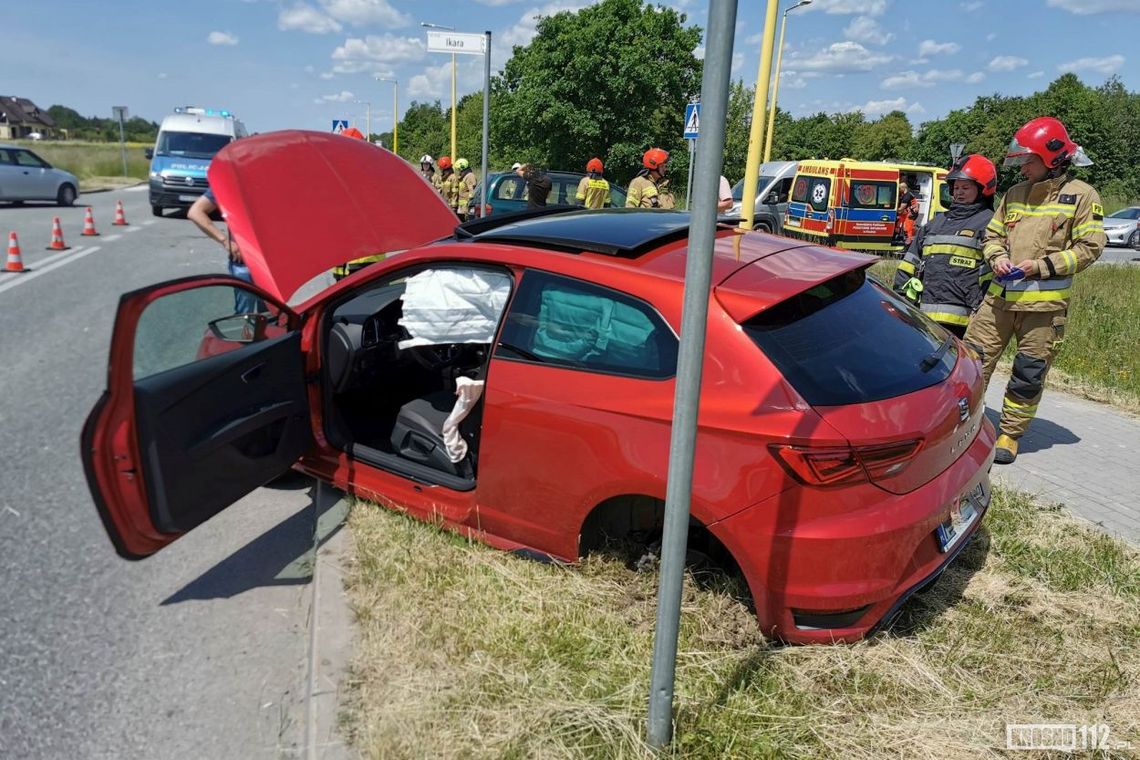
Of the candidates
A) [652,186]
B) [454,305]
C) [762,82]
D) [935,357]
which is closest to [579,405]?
[454,305]

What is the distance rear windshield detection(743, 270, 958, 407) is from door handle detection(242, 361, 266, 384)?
2.16 meters

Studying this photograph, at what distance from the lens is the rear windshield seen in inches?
105

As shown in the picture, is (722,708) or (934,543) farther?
(934,543)

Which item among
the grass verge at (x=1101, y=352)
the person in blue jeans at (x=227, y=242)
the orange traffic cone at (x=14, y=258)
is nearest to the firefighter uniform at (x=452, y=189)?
the orange traffic cone at (x=14, y=258)

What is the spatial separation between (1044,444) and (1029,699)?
11.2 feet

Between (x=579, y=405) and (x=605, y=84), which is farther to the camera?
(x=605, y=84)

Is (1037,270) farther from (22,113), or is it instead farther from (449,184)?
(22,113)

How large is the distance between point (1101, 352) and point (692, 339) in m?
7.80

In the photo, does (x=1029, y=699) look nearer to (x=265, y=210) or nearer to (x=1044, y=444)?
(x=1044, y=444)

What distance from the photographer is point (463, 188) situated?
15.0 meters

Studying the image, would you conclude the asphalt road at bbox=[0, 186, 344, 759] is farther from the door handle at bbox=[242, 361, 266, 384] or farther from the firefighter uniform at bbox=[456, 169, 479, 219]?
the firefighter uniform at bbox=[456, 169, 479, 219]

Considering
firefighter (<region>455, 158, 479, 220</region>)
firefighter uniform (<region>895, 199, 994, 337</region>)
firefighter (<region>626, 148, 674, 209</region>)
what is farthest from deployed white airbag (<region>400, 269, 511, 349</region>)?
firefighter (<region>455, 158, 479, 220</region>)

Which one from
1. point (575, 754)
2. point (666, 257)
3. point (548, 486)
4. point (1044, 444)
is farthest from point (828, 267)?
point (1044, 444)

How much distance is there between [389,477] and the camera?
3863 mm
